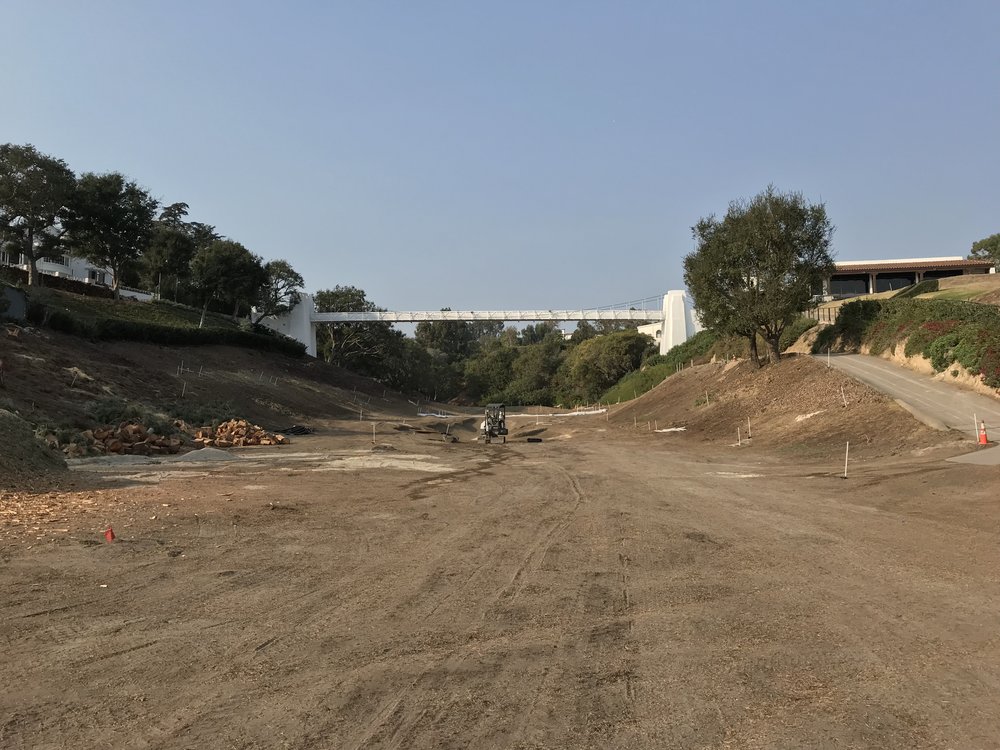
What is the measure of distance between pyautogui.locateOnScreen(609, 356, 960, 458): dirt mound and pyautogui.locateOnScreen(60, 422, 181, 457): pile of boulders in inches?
924

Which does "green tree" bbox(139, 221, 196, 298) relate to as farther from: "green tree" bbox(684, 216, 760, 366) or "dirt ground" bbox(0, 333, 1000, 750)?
"dirt ground" bbox(0, 333, 1000, 750)

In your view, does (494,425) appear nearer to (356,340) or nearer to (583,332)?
(356,340)

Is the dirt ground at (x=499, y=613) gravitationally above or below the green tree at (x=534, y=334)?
below

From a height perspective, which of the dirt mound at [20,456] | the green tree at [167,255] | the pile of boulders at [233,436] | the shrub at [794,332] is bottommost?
the pile of boulders at [233,436]

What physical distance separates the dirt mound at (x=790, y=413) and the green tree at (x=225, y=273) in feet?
139

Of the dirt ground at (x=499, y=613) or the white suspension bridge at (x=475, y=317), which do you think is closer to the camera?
the dirt ground at (x=499, y=613)


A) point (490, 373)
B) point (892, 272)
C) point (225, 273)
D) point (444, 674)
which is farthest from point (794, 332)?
point (490, 373)

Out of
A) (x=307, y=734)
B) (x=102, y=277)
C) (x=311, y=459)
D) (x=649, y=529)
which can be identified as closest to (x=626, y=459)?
(x=311, y=459)

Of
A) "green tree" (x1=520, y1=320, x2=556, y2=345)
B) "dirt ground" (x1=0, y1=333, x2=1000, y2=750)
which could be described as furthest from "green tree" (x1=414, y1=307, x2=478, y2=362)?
"dirt ground" (x1=0, y1=333, x2=1000, y2=750)

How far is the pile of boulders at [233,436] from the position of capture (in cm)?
3064

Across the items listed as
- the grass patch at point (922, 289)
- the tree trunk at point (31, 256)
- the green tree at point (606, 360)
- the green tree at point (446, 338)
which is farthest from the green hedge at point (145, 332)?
the green tree at point (446, 338)

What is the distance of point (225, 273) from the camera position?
69.1m

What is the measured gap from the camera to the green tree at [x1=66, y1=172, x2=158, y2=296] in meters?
55.2

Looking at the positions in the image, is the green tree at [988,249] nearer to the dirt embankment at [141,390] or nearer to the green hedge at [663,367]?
the green hedge at [663,367]
